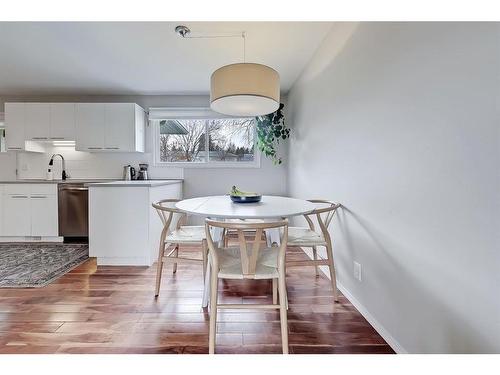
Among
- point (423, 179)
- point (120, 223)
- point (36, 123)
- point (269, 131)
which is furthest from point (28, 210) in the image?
point (423, 179)

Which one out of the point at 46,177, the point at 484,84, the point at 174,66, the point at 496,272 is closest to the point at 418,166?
the point at 484,84

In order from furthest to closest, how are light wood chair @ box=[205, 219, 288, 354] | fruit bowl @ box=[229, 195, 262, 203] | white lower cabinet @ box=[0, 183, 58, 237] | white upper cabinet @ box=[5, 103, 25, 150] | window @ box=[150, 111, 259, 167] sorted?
1. window @ box=[150, 111, 259, 167]
2. white upper cabinet @ box=[5, 103, 25, 150]
3. white lower cabinet @ box=[0, 183, 58, 237]
4. fruit bowl @ box=[229, 195, 262, 203]
5. light wood chair @ box=[205, 219, 288, 354]

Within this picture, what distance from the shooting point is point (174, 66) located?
10.4 ft

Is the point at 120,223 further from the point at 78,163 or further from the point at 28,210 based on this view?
the point at 78,163

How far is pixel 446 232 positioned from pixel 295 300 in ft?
4.20

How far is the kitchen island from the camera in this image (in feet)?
9.04

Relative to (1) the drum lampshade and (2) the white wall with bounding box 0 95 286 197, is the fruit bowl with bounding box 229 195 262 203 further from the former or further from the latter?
(2) the white wall with bounding box 0 95 286 197

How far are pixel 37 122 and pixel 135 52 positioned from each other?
7.56ft

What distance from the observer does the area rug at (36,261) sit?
7.89ft

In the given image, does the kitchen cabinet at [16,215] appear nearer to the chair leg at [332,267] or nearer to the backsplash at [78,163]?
the backsplash at [78,163]

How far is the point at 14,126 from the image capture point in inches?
153

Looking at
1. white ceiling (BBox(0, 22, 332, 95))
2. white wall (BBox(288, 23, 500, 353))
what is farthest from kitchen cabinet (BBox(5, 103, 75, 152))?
white wall (BBox(288, 23, 500, 353))

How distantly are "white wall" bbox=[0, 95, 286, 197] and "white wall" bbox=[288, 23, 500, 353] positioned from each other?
227cm
